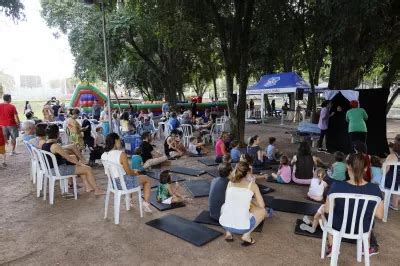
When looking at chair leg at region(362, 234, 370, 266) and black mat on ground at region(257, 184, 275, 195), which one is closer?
chair leg at region(362, 234, 370, 266)

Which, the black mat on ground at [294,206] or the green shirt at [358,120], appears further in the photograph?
the green shirt at [358,120]

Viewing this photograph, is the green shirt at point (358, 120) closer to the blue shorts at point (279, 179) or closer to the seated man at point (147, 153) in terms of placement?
the blue shorts at point (279, 179)

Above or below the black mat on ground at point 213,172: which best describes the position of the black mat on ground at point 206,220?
below

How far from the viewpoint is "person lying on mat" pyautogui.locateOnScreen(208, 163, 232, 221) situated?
398cm

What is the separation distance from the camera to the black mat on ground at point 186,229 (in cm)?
387

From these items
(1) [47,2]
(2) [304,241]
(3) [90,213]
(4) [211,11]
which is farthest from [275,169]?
(1) [47,2]

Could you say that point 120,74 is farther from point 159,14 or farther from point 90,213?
point 90,213

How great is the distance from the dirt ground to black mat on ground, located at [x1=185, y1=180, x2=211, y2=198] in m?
0.29

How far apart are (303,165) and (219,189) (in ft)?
8.75

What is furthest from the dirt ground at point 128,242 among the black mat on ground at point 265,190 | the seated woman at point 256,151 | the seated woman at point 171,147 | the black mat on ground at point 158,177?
the seated woman at point 171,147

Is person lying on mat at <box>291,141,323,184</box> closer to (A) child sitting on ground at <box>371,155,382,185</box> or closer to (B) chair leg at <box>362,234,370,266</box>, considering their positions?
(A) child sitting on ground at <box>371,155,382,185</box>

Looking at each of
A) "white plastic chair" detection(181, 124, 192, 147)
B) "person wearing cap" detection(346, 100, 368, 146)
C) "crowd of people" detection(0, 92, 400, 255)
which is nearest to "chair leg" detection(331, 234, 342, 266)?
"crowd of people" detection(0, 92, 400, 255)

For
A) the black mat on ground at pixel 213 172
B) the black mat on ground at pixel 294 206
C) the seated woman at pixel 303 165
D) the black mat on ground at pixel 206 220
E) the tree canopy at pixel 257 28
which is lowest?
the black mat on ground at pixel 206 220

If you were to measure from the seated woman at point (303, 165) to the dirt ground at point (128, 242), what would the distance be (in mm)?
1650
